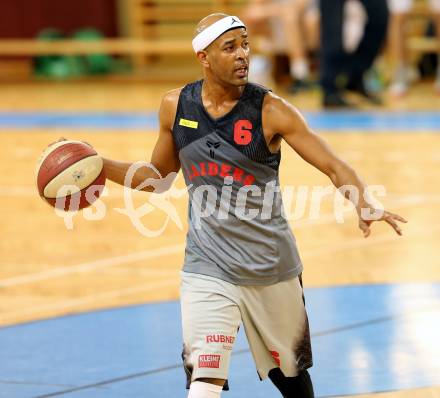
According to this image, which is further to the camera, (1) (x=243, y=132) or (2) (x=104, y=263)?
(2) (x=104, y=263)

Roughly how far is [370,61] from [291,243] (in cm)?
947

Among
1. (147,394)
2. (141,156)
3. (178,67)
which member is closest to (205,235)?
(147,394)

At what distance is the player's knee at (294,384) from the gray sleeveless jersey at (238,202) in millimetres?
359

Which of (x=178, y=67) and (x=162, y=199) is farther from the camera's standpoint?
(x=178, y=67)

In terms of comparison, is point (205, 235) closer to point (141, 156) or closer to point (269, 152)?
point (269, 152)

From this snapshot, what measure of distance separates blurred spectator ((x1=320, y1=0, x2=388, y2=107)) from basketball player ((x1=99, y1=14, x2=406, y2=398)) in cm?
889

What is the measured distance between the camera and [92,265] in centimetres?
716

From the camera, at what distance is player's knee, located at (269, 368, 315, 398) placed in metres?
4.17

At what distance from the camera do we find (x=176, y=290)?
658cm

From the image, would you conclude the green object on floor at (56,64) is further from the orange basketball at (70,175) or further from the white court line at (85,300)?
the orange basketball at (70,175)

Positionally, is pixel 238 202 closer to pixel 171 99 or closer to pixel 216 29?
pixel 171 99

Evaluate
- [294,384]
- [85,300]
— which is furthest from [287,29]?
[294,384]

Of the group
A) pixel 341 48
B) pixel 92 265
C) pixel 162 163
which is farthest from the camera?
pixel 341 48

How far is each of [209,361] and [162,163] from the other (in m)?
0.85
